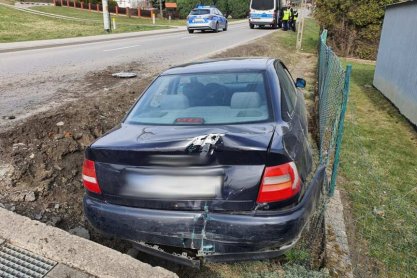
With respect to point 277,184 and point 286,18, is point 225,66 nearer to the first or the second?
point 277,184

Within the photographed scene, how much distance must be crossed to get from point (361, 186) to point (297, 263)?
1860mm

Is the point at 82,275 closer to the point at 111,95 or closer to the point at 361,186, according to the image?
the point at 361,186

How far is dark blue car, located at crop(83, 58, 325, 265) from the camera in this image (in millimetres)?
2314

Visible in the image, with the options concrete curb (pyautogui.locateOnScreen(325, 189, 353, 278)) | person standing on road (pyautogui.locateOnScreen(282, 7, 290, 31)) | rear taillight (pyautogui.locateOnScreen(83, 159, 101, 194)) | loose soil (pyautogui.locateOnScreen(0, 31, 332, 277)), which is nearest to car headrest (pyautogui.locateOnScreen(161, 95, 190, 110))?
rear taillight (pyautogui.locateOnScreen(83, 159, 101, 194))

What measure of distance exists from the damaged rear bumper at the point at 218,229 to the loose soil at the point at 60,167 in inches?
19.0

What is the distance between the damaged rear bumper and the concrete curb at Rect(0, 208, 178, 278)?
191 mm

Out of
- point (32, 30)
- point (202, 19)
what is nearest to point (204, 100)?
point (202, 19)

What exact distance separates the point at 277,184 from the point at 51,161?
10.3 ft

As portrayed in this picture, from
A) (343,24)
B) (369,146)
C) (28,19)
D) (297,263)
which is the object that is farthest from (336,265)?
(28,19)

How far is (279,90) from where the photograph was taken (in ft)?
10.6

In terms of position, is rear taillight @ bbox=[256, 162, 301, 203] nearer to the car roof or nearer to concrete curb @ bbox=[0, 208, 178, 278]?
concrete curb @ bbox=[0, 208, 178, 278]

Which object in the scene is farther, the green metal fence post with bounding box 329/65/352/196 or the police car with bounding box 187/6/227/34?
the police car with bounding box 187/6/227/34

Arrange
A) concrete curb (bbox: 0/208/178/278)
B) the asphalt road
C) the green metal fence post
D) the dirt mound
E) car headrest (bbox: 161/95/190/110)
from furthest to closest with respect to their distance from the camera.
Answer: the asphalt road < the dirt mound < the green metal fence post < car headrest (bbox: 161/95/190/110) < concrete curb (bbox: 0/208/178/278)

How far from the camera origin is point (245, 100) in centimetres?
312
